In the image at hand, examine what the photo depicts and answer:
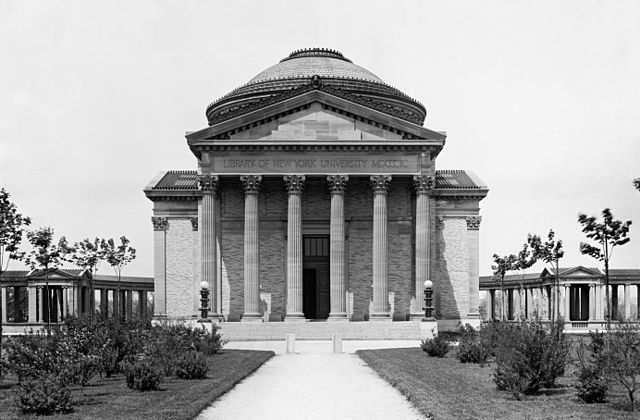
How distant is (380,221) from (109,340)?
3317 centimetres

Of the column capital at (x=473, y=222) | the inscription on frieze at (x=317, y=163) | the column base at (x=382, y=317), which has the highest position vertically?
the inscription on frieze at (x=317, y=163)

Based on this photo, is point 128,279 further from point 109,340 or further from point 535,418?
point 535,418

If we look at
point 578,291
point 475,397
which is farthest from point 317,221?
point 578,291

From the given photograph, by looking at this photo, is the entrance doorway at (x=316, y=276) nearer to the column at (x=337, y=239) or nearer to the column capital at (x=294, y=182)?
the column at (x=337, y=239)

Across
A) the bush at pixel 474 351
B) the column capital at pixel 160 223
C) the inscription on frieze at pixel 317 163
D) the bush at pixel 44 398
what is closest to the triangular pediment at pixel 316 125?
the inscription on frieze at pixel 317 163

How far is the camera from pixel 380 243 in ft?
195

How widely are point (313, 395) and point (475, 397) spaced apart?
187 inches

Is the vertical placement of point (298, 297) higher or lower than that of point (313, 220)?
lower

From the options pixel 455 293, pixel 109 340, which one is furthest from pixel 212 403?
pixel 455 293

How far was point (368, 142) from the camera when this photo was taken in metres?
59.0

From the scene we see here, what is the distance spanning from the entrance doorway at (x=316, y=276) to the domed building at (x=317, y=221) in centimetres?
8

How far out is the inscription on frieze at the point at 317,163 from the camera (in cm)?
5928

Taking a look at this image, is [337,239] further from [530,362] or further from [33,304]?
[33,304]

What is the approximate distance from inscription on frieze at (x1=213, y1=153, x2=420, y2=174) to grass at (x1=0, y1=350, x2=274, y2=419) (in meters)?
28.8
